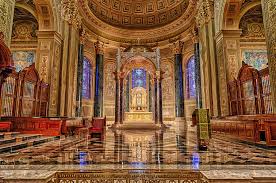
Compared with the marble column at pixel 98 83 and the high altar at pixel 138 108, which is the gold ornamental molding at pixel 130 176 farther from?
the marble column at pixel 98 83

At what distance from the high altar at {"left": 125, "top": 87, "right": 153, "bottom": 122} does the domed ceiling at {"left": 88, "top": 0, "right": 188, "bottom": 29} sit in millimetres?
6731

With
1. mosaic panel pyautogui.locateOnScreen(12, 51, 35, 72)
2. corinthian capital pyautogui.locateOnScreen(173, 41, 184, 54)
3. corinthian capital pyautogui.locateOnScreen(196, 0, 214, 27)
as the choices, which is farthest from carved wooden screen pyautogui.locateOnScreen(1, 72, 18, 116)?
corinthian capital pyautogui.locateOnScreen(173, 41, 184, 54)

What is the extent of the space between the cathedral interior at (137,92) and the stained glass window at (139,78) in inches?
4.1

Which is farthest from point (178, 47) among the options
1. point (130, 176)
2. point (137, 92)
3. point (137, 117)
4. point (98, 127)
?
point (130, 176)

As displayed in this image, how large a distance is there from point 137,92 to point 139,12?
25.9ft

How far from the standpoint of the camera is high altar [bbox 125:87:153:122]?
15.2m

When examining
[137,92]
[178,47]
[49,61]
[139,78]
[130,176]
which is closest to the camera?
[130,176]

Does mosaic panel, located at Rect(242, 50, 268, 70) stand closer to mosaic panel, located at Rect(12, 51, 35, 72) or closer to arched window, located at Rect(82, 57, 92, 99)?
arched window, located at Rect(82, 57, 92, 99)

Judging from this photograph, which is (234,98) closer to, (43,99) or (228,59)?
(228,59)

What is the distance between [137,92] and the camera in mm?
17641

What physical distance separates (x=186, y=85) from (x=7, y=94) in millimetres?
13983

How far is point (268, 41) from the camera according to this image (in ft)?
19.4

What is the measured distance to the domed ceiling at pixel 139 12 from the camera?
17.4 m

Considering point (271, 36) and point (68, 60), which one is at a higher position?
point (68, 60)
